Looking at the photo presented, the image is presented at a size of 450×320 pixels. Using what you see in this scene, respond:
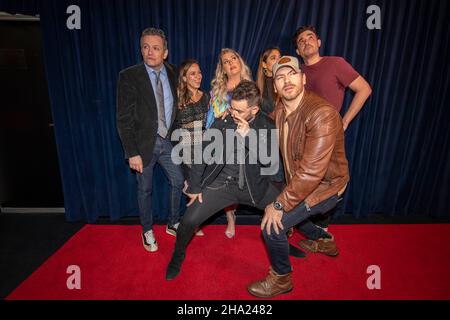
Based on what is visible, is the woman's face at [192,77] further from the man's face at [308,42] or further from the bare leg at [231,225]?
the bare leg at [231,225]

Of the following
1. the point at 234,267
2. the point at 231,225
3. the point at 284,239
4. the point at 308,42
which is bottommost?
the point at 234,267

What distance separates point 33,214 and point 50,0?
2.95 m

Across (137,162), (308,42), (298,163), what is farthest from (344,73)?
(137,162)

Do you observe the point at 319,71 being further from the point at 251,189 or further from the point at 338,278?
the point at 338,278

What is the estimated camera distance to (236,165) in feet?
7.64

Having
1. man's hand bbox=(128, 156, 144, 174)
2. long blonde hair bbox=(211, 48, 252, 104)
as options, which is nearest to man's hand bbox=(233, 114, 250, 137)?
long blonde hair bbox=(211, 48, 252, 104)

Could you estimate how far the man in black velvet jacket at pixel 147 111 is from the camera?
266 cm

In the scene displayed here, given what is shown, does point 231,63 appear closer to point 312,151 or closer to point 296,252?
point 312,151

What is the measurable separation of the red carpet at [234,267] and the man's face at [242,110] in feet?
4.72

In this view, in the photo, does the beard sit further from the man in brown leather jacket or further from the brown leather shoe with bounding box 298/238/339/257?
the brown leather shoe with bounding box 298/238/339/257

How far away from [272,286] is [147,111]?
6.60ft

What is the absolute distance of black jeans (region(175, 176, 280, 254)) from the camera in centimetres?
225

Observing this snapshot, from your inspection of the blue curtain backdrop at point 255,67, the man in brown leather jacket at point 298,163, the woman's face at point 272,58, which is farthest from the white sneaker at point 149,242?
the woman's face at point 272,58
